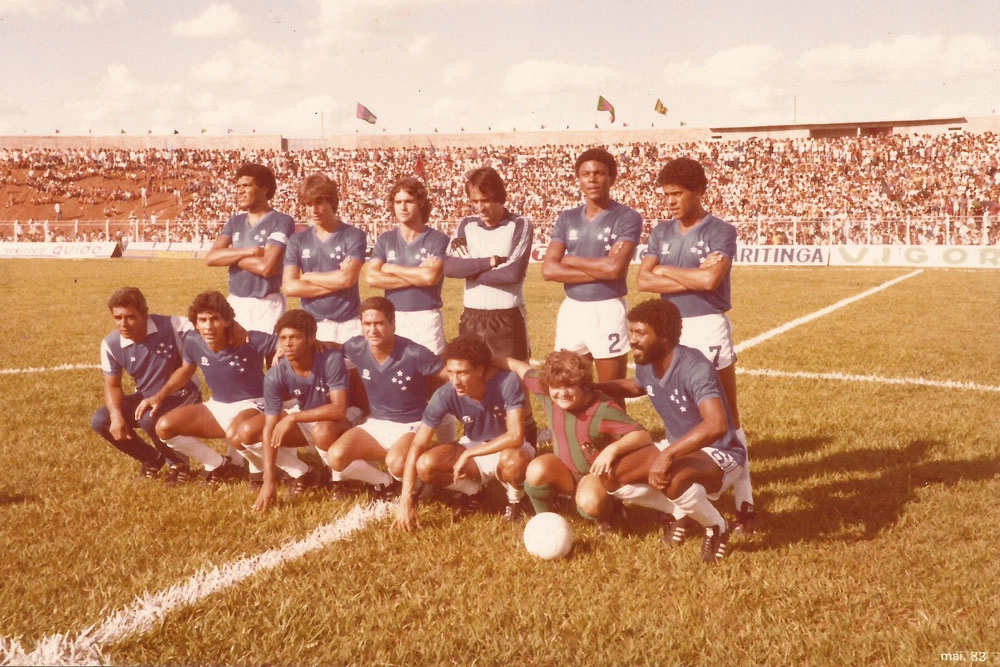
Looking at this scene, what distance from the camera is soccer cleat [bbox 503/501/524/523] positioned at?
17.0 feet

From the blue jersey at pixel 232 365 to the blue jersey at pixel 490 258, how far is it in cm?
155

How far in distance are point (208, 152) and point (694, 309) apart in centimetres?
6487

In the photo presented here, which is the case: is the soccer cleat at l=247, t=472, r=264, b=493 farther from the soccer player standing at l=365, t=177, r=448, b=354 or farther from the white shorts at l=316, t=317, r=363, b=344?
the soccer player standing at l=365, t=177, r=448, b=354

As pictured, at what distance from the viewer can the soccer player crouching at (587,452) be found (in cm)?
464

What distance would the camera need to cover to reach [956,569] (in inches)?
171

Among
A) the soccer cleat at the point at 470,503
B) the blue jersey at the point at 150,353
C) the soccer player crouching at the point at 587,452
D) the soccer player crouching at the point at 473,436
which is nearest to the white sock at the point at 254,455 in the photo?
the blue jersey at the point at 150,353

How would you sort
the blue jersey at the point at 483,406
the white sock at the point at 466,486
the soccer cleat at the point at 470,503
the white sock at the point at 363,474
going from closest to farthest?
1. the blue jersey at the point at 483,406
2. the white sock at the point at 466,486
3. the soccer cleat at the point at 470,503
4. the white sock at the point at 363,474

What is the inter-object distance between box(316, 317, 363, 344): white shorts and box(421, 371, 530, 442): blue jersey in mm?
1486

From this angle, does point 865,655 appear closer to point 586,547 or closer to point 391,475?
point 586,547

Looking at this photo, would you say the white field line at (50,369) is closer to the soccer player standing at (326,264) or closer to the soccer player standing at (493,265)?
the soccer player standing at (326,264)

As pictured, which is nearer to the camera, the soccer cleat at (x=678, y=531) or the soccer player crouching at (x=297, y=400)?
the soccer cleat at (x=678, y=531)

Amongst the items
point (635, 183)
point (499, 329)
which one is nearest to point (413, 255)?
point (499, 329)

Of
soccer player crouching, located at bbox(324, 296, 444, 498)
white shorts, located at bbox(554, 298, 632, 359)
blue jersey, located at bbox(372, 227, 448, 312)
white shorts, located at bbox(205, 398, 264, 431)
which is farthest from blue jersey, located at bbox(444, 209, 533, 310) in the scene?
white shorts, located at bbox(205, 398, 264, 431)

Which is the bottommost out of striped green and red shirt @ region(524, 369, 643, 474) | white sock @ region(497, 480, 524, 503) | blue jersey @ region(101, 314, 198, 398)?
white sock @ region(497, 480, 524, 503)
